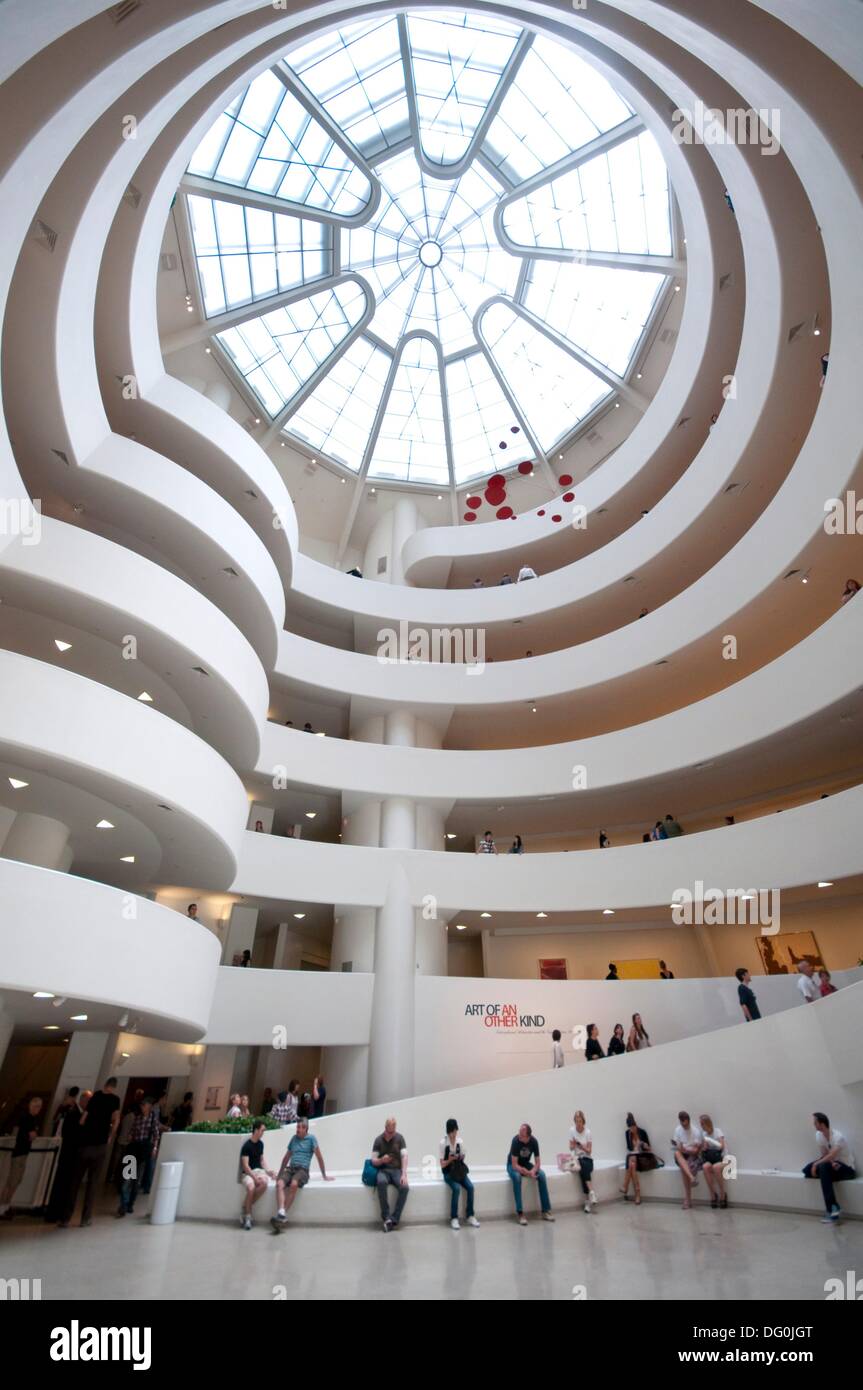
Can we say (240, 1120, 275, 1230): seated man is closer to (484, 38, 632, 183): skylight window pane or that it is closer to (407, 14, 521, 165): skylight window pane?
(484, 38, 632, 183): skylight window pane

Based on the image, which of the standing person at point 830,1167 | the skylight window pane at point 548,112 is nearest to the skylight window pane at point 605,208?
the skylight window pane at point 548,112

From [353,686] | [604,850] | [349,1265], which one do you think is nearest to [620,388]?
[353,686]

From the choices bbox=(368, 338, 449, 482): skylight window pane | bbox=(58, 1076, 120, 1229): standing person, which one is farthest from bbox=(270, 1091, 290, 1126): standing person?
bbox=(368, 338, 449, 482): skylight window pane

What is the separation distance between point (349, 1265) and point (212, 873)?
31.2 feet

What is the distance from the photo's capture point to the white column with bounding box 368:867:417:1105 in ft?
53.2

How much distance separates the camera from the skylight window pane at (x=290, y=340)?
24.1 meters

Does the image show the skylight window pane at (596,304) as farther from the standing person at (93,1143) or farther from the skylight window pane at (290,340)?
the standing person at (93,1143)

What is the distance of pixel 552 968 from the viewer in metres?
21.5

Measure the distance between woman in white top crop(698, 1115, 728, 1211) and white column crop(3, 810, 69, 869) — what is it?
12.7 metres

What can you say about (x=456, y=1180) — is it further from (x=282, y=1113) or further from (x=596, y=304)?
(x=596, y=304)

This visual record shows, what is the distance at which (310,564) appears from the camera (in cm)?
2409

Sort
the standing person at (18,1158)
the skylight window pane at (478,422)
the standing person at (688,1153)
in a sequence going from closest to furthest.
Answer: the standing person at (18,1158) → the standing person at (688,1153) → the skylight window pane at (478,422)

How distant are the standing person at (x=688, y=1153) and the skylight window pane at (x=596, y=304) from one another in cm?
2392
